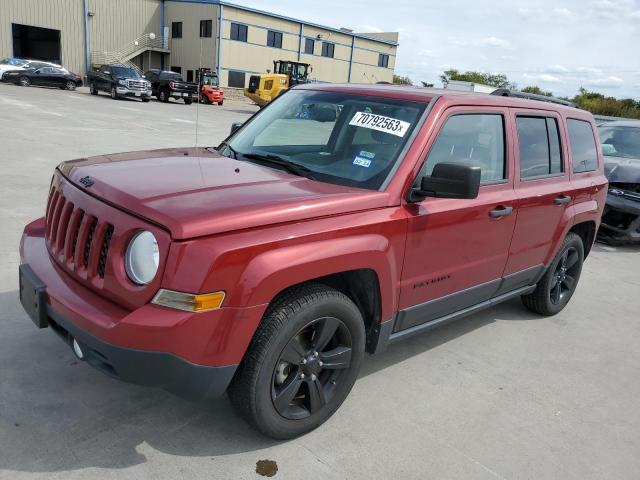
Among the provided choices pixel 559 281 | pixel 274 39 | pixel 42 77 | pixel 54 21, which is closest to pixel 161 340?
pixel 559 281

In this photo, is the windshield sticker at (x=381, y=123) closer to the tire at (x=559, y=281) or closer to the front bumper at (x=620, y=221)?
the tire at (x=559, y=281)

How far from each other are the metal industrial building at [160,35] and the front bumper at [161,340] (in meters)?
42.6

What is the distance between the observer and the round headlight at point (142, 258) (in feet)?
7.85

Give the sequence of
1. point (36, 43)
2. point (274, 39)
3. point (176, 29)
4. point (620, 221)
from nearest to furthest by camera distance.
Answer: point (620, 221)
point (176, 29)
point (274, 39)
point (36, 43)

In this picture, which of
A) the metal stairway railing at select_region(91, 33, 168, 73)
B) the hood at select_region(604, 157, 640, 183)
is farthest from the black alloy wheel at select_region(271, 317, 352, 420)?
the metal stairway railing at select_region(91, 33, 168, 73)

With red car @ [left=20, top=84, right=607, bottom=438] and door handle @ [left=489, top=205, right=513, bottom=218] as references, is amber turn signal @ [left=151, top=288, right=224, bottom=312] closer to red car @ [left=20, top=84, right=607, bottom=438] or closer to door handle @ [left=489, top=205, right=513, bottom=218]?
red car @ [left=20, top=84, right=607, bottom=438]

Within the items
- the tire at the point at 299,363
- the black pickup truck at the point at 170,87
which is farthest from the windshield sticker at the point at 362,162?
the black pickup truck at the point at 170,87

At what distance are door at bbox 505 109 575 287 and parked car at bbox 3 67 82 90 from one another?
3341 centimetres

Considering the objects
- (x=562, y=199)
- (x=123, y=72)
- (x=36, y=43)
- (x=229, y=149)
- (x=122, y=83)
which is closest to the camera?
(x=229, y=149)

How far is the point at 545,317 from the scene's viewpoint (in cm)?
496

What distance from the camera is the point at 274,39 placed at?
4716cm

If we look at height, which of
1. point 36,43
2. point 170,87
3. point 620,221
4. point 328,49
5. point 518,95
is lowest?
point 620,221

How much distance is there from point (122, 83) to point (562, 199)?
28161mm

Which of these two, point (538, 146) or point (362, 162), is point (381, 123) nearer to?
point (362, 162)
